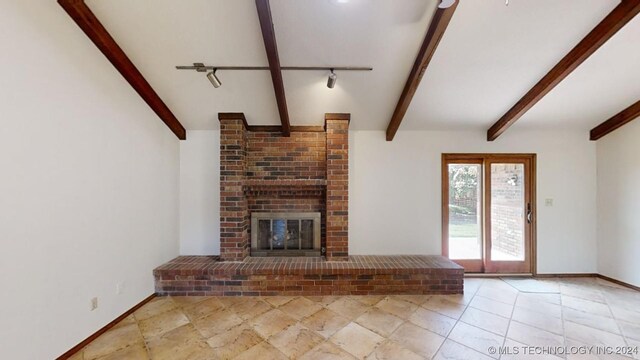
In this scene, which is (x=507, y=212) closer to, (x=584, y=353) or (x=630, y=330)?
(x=630, y=330)

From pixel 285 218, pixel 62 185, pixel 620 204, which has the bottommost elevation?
pixel 285 218

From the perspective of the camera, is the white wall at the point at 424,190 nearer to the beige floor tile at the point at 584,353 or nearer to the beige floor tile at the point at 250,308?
the beige floor tile at the point at 250,308

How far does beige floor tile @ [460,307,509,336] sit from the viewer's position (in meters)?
2.28

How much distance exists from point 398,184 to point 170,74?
3237mm

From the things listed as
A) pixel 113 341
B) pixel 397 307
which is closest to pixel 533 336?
pixel 397 307

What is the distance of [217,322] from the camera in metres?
2.38

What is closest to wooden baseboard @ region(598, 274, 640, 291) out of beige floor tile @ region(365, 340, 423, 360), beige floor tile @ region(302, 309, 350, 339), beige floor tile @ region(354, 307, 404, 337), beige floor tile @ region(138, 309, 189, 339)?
beige floor tile @ region(354, 307, 404, 337)

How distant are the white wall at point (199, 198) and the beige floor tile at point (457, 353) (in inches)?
117

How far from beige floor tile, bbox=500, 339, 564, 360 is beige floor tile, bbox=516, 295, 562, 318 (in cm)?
76

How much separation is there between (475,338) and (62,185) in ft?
12.3

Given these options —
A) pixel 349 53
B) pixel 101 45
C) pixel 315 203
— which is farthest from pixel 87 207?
pixel 349 53

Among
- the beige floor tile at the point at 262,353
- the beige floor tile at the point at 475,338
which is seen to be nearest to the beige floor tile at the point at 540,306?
the beige floor tile at the point at 475,338

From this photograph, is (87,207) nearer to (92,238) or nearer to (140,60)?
(92,238)

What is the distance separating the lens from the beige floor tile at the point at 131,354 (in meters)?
1.90
